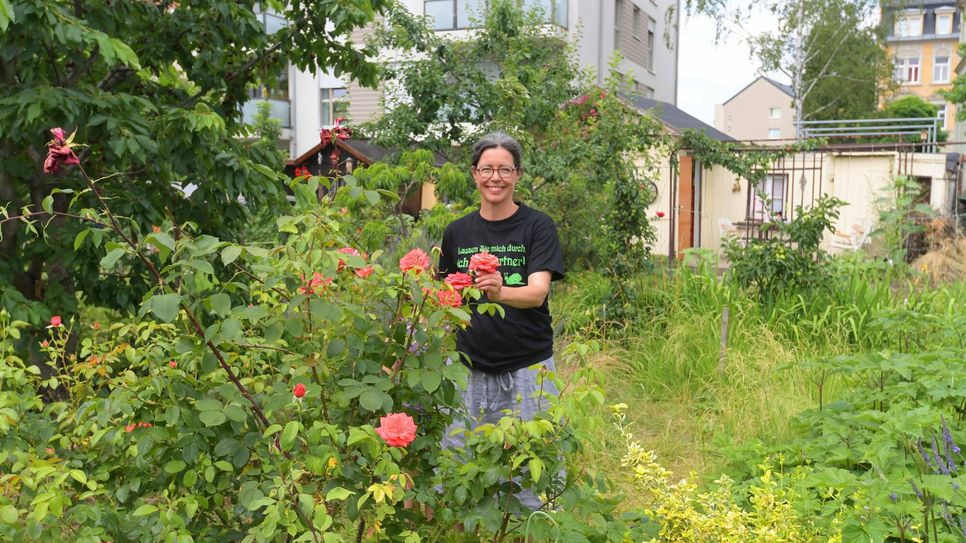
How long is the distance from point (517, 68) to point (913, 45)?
223 feet

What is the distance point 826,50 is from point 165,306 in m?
35.7

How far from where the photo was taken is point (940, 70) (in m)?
66.0

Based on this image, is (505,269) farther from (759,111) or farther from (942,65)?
(942,65)

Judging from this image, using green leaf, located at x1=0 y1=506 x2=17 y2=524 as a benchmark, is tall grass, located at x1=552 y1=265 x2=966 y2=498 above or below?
below

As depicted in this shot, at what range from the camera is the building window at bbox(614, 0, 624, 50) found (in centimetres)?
2385

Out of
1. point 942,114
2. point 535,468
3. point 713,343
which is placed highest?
point 942,114

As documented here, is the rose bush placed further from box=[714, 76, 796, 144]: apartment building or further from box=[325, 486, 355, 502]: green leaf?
box=[714, 76, 796, 144]: apartment building

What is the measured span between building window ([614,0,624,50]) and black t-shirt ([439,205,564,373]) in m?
21.7

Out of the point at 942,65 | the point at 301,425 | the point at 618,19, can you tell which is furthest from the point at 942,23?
the point at 301,425

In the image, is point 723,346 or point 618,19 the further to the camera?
point 618,19

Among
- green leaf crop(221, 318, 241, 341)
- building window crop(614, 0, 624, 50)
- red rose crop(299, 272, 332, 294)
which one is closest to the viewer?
green leaf crop(221, 318, 241, 341)

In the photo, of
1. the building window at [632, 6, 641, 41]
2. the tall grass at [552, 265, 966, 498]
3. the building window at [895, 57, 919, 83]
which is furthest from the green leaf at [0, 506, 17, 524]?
the building window at [895, 57, 919, 83]

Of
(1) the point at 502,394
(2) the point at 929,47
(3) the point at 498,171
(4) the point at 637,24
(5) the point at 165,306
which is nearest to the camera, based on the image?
(5) the point at 165,306

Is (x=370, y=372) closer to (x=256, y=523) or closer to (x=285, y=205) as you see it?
(x=256, y=523)
